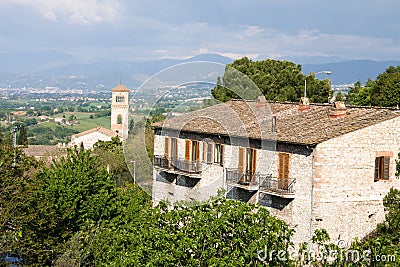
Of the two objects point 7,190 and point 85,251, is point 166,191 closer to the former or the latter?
point 85,251

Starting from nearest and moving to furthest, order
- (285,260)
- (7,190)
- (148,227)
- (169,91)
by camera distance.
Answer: (285,260), (148,227), (7,190), (169,91)

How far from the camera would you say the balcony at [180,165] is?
90.3 ft

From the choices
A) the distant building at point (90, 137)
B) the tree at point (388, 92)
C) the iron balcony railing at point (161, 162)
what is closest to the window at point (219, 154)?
the iron balcony railing at point (161, 162)

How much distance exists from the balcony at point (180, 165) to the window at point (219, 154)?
0.82m

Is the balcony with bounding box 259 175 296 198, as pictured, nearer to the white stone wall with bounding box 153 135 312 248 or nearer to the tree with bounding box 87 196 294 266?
the white stone wall with bounding box 153 135 312 248

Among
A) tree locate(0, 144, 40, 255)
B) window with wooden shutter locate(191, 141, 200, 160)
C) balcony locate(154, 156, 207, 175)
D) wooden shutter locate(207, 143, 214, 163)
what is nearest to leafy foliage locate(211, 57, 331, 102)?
balcony locate(154, 156, 207, 175)

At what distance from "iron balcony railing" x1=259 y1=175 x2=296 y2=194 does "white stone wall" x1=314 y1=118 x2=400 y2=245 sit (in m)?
1.28

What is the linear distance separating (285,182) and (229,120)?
628 cm

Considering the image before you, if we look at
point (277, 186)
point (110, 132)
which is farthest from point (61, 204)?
point (110, 132)

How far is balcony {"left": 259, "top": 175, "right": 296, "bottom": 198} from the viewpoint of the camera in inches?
889

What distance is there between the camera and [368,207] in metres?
22.7

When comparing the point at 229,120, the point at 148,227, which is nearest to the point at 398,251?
the point at 148,227

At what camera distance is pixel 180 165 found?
28.5 meters

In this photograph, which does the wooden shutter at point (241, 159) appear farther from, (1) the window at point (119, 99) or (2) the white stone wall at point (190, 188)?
(1) the window at point (119, 99)
